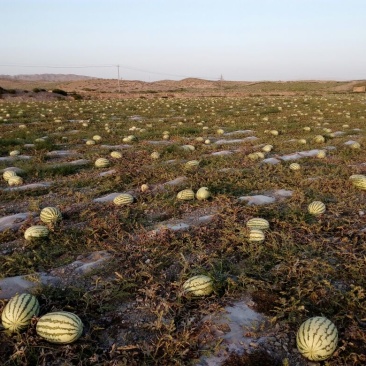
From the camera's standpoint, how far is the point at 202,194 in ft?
19.2

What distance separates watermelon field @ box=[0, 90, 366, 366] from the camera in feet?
9.22

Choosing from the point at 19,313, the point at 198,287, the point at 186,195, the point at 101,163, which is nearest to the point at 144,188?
the point at 186,195

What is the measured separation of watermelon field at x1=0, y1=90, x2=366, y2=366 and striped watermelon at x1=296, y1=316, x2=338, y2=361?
2 cm

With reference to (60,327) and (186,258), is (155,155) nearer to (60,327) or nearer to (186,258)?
(186,258)

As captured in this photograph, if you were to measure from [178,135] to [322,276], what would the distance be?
30.7 feet

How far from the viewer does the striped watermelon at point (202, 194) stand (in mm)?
5859

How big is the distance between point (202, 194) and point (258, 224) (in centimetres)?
142

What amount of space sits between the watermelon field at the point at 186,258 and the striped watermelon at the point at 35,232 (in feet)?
0.09

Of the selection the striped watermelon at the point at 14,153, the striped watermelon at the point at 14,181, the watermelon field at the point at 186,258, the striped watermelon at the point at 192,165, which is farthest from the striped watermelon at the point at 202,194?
the striped watermelon at the point at 14,153

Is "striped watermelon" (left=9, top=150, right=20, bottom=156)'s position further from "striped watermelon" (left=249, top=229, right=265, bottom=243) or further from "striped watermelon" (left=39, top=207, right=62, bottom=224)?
"striped watermelon" (left=249, top=229, right=265, bottom=243)

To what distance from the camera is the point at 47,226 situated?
485 cm

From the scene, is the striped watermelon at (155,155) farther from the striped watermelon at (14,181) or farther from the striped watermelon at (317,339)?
the striped watermelon at (317,339)

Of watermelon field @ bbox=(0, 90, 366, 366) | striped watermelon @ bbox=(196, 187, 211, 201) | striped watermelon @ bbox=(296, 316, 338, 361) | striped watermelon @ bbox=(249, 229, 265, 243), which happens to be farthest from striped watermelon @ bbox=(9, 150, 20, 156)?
striped watermelon @ bbox=(296, 316, 338, 361)

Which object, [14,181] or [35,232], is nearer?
[35,232]
